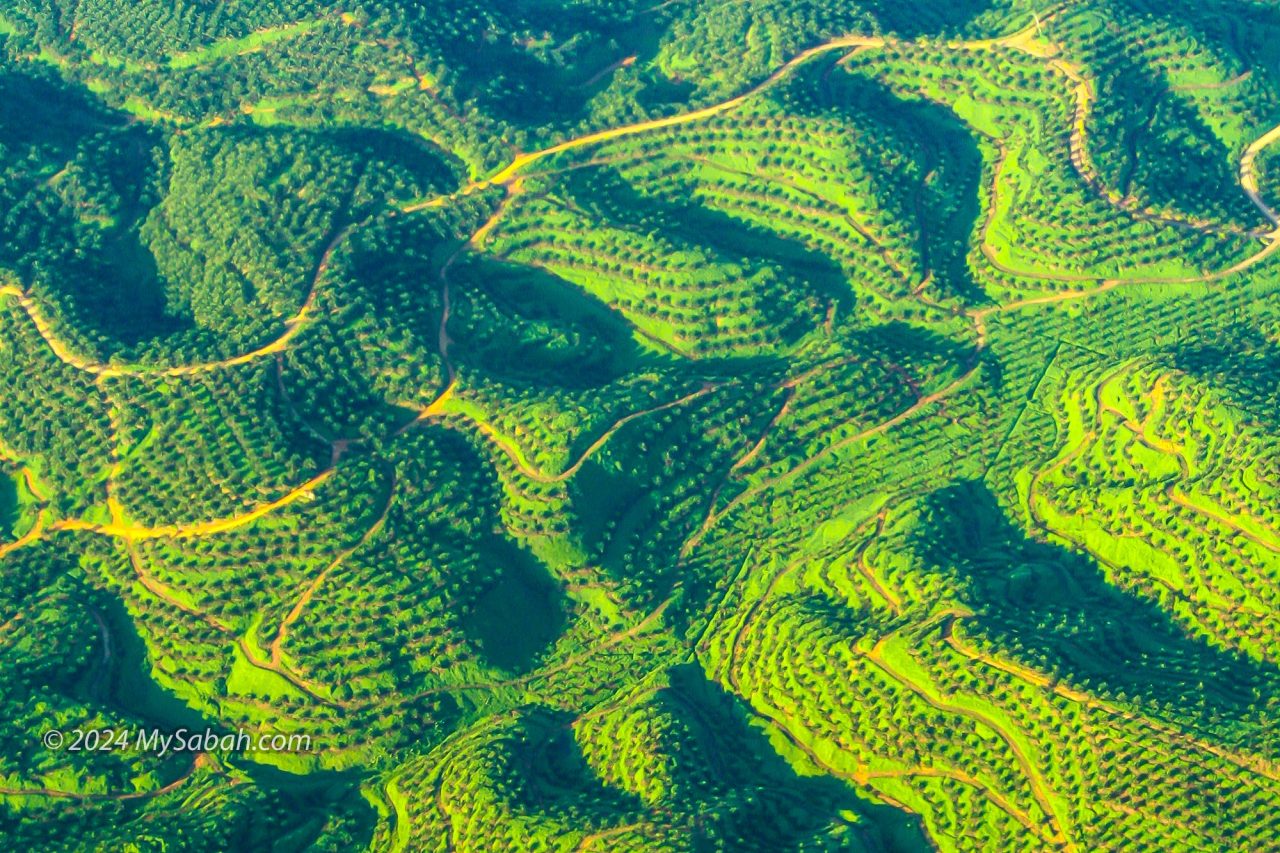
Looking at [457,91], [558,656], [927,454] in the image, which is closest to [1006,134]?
[927,454]

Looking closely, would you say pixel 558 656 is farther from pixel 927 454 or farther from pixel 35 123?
pixel 35 123

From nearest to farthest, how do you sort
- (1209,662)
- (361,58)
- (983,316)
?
(1209,662) → (983,316) → (361,58)

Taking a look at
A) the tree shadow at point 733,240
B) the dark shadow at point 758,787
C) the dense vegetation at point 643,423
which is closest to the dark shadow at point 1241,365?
the dense vegetation at point 643,423

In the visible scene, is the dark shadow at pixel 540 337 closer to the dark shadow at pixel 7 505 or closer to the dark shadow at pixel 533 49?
the dark shadow at pixel 533 49

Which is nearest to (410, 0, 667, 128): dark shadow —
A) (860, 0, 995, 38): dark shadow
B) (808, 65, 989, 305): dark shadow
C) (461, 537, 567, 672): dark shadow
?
(808, 65, 989, 305): dark shadow

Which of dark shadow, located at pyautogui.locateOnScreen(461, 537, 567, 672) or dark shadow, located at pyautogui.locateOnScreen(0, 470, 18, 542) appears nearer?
dark shadow, located at pyautogui.locateOnScreen(461, 537, 567, 672)

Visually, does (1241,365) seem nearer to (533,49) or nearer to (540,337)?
(540,337)

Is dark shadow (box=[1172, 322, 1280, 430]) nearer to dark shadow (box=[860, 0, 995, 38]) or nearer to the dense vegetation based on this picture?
the dense vegetation
